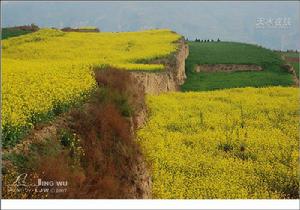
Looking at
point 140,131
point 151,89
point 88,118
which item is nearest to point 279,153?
point 140,131

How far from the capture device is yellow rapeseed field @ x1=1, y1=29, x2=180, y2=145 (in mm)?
16375

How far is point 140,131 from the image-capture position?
81.9 ft

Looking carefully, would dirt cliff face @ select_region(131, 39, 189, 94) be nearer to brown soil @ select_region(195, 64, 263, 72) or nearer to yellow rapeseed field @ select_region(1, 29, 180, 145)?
yellow rapeseed field @ select_region(1, 29, 180, 145)

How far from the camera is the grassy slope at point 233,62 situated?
49281 mm

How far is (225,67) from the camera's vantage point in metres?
59.3

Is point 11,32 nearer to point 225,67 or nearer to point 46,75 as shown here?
point 225,67

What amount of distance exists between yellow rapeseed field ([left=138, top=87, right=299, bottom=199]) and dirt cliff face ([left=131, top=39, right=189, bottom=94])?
84.1 inches

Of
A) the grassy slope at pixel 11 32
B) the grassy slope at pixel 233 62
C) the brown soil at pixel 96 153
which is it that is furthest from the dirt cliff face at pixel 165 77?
the grassy slope at pixel 11 32

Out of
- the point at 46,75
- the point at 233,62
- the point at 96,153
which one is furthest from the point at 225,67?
the point at 96,153

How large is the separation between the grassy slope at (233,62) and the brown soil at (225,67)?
56 cm

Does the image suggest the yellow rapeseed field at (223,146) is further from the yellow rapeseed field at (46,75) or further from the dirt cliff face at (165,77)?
the yellow rapeseed field at (46,75)

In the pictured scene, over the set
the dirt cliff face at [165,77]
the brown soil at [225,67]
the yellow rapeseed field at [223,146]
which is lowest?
the brown soil at [225,67]

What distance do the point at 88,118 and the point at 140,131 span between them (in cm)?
650

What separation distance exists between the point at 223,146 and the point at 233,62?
121ft
